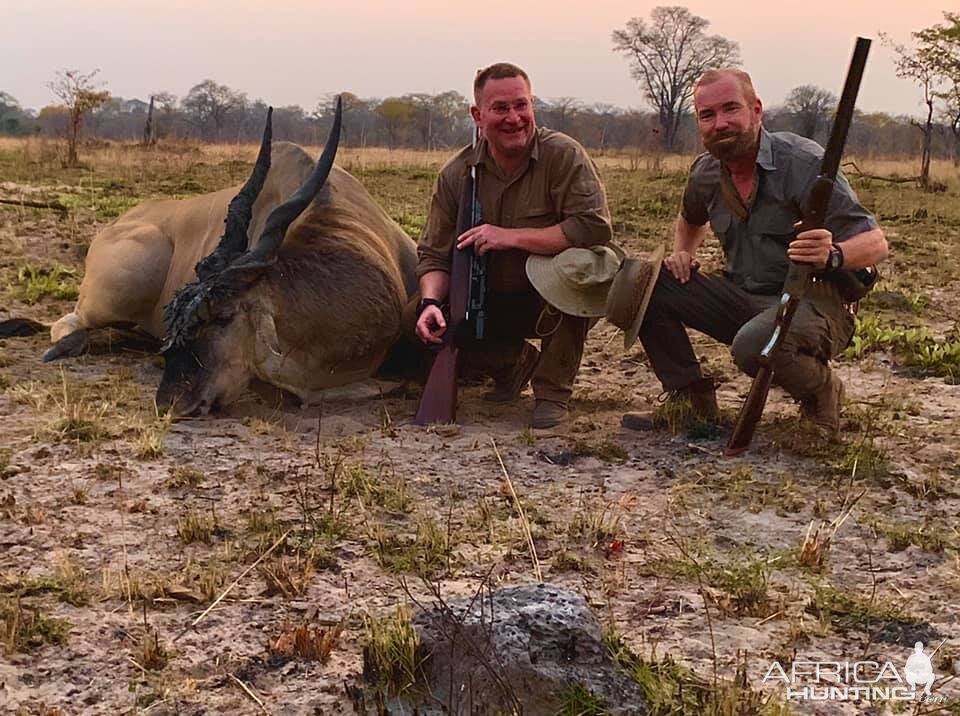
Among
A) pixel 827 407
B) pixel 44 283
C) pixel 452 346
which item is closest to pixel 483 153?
pixel 452 346

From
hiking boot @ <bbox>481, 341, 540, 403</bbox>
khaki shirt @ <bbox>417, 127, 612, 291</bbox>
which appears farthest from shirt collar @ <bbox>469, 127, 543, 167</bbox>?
hiking boot @ <bbox>481, 341, 540, 403</bbox>

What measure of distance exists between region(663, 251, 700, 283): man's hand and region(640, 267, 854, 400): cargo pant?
30mm

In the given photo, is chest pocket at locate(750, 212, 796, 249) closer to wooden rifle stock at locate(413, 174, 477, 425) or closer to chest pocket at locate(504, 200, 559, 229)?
chest pocket at locate(504, 200, 559, 229)

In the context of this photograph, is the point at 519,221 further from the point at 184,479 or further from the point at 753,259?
the point at 184,479

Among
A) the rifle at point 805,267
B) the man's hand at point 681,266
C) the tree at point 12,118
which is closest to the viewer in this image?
the rifle at point 805,267

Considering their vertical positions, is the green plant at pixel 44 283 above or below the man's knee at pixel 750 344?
below

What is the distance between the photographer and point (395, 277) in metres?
5.76

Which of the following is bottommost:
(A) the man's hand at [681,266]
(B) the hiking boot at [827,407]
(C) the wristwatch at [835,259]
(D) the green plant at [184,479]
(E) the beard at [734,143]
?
(D) the green plant at [184,479]

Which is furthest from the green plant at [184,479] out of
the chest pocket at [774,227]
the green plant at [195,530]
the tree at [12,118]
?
the tree at [12,118]

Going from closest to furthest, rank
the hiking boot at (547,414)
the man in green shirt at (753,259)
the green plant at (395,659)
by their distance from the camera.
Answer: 1. the green plant at (395,659)
2. the man in green shirt at (753,259)
3. the hiking boot at (547,414)

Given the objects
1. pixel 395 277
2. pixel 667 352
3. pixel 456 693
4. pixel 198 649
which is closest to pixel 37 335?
pixel 395 277

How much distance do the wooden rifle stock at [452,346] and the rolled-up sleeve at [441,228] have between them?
8 centimetres

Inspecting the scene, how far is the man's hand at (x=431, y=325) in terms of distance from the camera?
199 inches

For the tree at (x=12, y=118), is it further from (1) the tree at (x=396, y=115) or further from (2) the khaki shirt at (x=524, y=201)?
(2) the khaki shirt at (x=524, y=201)
